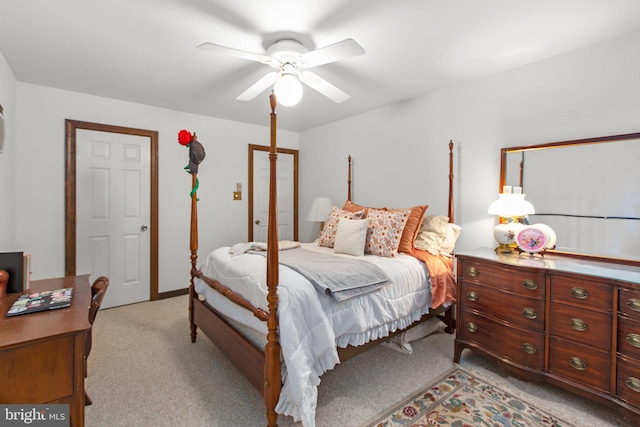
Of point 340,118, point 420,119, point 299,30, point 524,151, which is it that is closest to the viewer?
point 299,30

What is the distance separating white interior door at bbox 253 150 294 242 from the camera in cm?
454

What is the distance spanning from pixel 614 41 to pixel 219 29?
2.71m

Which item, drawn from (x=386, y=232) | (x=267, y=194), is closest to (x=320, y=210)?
(x=267, y=194)

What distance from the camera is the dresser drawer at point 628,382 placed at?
5.13 feet

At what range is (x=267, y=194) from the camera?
182 inches

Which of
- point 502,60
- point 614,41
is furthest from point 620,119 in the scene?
point 502,60

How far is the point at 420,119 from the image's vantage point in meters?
3.27

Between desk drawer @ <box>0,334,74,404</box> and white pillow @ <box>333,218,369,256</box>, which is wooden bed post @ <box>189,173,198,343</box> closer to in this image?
white pillow @ <box>333,218,369,256</box>

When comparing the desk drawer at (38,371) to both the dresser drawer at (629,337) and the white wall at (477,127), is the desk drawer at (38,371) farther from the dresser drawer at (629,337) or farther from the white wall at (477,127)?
the white wall at (477,127)

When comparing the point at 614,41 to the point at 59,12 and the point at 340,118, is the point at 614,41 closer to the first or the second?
the point at 340,118

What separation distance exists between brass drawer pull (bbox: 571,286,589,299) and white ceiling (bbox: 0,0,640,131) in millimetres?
1636

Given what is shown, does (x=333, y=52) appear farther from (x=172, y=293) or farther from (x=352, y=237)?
(x=172, y=293)

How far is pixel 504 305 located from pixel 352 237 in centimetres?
125

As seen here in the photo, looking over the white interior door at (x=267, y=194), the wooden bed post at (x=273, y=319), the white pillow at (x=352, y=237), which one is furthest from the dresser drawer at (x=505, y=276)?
the white interior door at (x=267, y=194)
